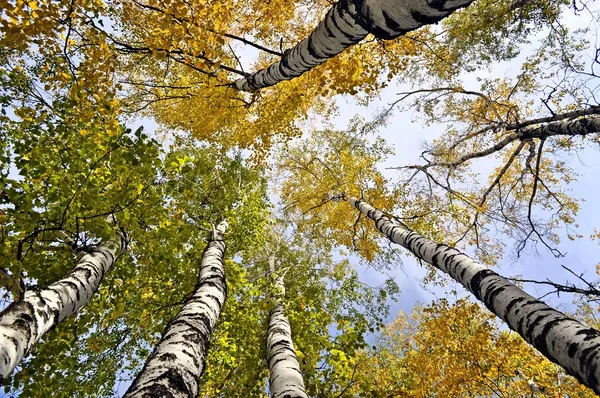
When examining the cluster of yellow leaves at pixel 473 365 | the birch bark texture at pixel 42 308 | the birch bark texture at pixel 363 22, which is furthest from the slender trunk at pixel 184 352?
the cluster of yellow leaves at pixel 473 365

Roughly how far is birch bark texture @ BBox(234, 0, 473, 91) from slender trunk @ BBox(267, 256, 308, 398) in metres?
3.57

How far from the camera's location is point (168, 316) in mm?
6031

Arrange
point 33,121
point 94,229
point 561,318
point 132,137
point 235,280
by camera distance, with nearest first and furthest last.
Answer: point 561,318, point 132,137, point 94,229, point 33,121, point 235,280

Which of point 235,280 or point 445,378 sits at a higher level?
point 235,280

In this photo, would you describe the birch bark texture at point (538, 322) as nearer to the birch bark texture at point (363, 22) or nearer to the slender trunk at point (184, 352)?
the birch bark texture at point (363, 22)

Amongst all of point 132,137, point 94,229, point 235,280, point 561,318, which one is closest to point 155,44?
point 132,137

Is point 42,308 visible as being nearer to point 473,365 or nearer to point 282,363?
point 282,363

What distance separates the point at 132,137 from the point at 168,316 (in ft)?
12.9

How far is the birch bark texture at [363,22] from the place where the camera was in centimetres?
167

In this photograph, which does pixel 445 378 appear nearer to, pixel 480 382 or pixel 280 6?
pixel 480 382

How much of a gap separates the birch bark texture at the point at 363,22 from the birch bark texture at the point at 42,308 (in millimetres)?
3636

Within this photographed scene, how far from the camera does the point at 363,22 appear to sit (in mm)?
2043

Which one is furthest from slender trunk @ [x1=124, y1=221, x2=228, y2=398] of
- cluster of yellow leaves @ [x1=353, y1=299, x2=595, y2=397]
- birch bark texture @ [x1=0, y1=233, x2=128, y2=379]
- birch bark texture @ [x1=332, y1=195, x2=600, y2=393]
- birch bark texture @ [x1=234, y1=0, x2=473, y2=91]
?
cluster of yellow leaves @ [x1=353, y1=299, x2=595, y2=397]

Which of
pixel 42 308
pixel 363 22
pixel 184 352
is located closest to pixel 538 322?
pixel 363 22
